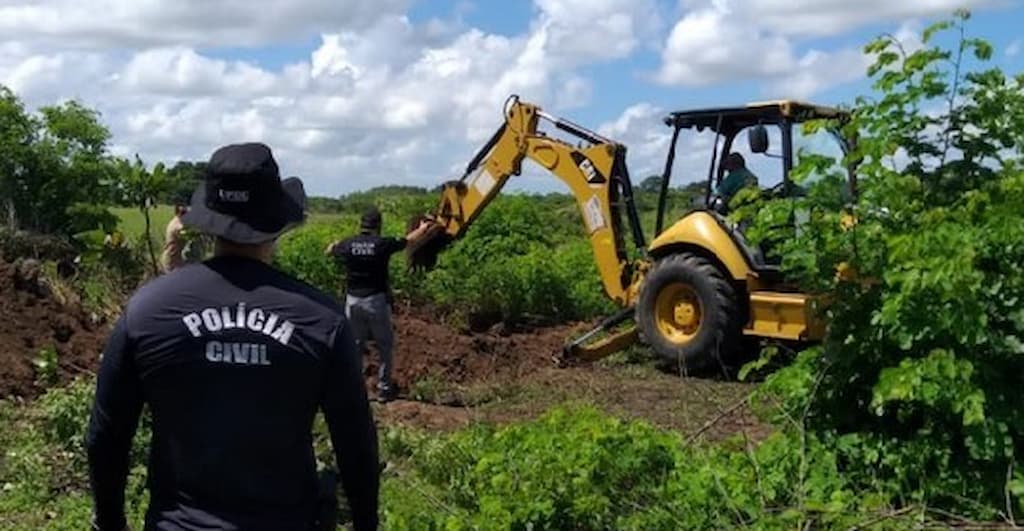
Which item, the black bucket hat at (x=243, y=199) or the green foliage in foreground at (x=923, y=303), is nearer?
the black bucket hat at (x=243, y=199)

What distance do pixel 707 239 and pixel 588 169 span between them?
182cm

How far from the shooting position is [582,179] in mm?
14133

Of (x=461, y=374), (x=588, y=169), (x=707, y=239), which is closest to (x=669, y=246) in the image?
(x=707, y=239)

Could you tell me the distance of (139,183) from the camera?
11352 mm

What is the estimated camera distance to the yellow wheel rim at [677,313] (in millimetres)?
13211

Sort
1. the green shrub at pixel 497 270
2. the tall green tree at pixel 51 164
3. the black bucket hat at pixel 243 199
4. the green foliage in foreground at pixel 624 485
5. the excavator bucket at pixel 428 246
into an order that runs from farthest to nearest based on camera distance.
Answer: the tall green tree at pixel 51 164 < the green shrub at pixel 497 270 < the excavator bucket at pixel 428 246 < the green foliage in foreground at pixel 624 485 < the black bucket hat at pixel 243 199

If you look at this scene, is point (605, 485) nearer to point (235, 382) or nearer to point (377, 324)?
point (235, 382)

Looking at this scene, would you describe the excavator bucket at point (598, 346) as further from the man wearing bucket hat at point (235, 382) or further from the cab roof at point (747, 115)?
the man wearing bucket hat at point (235, 382)

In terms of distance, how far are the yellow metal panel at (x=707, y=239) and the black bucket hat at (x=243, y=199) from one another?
9.47 meters

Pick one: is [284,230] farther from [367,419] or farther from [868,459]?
[868,459]

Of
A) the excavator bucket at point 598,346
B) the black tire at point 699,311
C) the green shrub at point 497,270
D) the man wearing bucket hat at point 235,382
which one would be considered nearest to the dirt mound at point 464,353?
the excavator bucket at point 598,346

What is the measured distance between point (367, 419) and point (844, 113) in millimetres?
4596

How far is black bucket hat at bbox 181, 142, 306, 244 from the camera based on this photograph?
3377 millimetres

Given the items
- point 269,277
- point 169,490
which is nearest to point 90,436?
point 169,490
